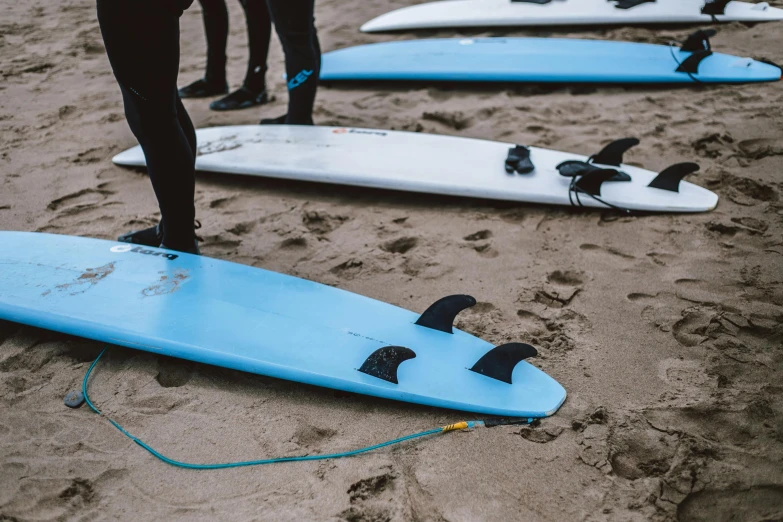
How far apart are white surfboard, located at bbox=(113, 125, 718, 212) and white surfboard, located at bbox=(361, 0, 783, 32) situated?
7.02 ft

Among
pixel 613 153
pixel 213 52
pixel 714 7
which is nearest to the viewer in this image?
pixel 613 153

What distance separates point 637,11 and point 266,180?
3343mm

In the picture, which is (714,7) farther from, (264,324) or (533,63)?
(264,324)

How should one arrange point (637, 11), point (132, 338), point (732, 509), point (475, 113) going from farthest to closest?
point (637, 11)
point (475, 113)
point (132, 338)
point (732, 509)

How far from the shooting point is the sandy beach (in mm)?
1413

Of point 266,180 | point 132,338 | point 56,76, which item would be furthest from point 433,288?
point 56,76

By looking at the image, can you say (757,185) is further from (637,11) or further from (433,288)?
(637,11)

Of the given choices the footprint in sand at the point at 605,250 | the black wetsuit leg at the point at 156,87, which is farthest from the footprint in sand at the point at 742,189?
the black wetsuit leg at the point at 156,87

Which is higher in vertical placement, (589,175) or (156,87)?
(156,87)

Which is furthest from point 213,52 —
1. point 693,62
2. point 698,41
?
point 698,41

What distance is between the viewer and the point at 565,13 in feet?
15.5

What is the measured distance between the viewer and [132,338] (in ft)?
6.05

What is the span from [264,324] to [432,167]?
4.31 ft

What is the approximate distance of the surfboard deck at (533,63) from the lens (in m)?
3.73
